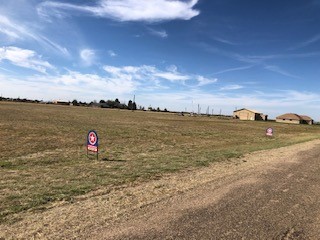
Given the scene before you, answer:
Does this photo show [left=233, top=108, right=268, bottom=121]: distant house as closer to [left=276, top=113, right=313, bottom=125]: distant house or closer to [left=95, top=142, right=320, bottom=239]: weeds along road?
[left=276, top=113, right=313, bottom=125]: distant house

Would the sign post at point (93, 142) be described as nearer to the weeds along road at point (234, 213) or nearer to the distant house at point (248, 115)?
the weeds along road at point (234, 213)

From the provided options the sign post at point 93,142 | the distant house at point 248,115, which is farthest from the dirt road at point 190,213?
the distant house at point 248,115

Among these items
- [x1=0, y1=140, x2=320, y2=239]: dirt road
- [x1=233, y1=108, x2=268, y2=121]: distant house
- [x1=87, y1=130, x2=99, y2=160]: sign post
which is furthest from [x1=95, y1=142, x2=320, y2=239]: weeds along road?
[x1=233, y1=108, x2=268, y2=121]: distant house

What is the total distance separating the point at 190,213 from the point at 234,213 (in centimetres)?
88

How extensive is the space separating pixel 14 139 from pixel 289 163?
46.1 ft

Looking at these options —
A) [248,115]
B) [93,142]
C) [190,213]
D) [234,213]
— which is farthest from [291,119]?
[190,213]

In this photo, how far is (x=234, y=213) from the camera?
6.56 metres

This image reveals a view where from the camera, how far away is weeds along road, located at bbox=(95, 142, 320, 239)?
5.54 metres

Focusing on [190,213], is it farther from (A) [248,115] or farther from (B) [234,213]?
(A) [248,115]

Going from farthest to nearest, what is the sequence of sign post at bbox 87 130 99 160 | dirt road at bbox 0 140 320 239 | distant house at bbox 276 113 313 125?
distant house at bbox 276 113 313 125 < sign post at bbox 87 130 99 160 < dirt road at bbox 0 140 320 239

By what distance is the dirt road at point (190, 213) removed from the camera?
18.0ft

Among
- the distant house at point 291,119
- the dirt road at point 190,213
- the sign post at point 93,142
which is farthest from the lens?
the distant house at point 291,119

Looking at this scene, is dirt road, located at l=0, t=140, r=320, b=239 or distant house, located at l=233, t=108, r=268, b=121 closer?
dirt road, located at l=0, t=140, r=320, b=239

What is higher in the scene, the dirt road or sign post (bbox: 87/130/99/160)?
sign post (bbox: 87/130/99/160)
